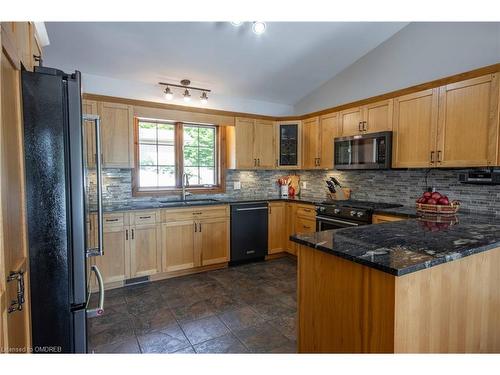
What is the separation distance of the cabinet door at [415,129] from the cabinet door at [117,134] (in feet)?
10.1

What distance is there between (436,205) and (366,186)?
1521 mm

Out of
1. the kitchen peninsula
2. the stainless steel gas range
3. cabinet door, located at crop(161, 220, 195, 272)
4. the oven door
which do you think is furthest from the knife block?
the kitchen peninsula

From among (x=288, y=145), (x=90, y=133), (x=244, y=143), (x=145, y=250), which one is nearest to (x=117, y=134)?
(x=90, y=133)

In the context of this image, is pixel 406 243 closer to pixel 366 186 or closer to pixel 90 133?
pixel 366 186

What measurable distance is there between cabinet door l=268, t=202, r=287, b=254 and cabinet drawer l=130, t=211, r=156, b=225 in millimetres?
1661

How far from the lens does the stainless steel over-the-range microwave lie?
3.14 metres

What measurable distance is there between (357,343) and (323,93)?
383 centimetres

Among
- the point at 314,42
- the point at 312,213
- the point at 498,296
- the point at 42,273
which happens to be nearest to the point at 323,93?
the point at 314,42

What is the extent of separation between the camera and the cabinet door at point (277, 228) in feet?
13.6

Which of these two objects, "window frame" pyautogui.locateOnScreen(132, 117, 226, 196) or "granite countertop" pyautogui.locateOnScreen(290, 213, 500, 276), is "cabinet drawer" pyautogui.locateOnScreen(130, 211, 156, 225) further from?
"granite countertop" pyautogui.locateOnScreen(290, 213, 500, 276)

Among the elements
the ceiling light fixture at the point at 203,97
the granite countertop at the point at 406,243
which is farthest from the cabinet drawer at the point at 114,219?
the granite countertop at the point at 406,243

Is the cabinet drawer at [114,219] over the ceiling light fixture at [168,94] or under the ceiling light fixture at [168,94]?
under

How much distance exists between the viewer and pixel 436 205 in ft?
7.57

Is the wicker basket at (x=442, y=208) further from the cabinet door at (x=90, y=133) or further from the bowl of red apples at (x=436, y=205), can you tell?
the cabinet door at (x=90, y=133)
